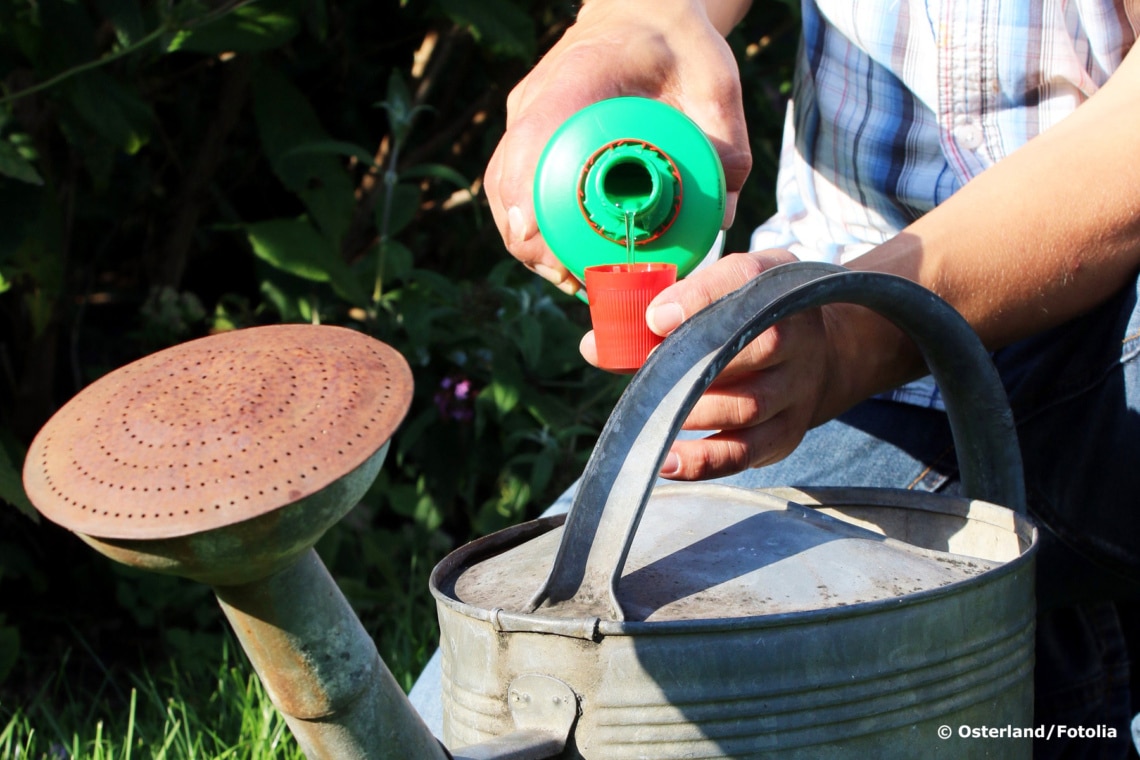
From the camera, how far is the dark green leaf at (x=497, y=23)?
187cm

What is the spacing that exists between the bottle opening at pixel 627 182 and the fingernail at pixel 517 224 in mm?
111

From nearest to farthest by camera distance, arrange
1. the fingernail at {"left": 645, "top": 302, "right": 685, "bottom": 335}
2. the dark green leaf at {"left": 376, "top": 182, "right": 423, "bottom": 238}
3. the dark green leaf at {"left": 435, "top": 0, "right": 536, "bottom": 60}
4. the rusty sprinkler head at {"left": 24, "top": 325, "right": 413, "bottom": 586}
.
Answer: the rusty sprinkler head at {"left": 24, "top": 325, "right": 413, "bottom": 586}, the fingernail at {"left": 645, "top": 302, "right": 685, "bottom": 335}, the dark green leaf at {"left": 435, "top": 0, "right": 536, "bottom": 60}, the dark green leaf at {"left": 376, "top": 182, "right": 423, "bottom": 238}

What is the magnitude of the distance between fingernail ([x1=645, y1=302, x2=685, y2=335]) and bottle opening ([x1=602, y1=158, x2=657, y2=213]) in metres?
0.14

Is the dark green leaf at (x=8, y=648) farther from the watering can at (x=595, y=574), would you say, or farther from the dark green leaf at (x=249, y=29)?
the watering can at (x=595, y=574)

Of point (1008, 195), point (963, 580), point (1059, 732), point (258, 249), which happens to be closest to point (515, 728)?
point (963, 580)

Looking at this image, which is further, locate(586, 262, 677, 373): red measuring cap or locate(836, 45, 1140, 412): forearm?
locate(836, 45, 1140, 412): forearm

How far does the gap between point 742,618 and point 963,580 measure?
0.18 metres

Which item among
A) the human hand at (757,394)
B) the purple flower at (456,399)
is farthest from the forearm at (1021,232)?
Answer: the purple flower at (456,399)

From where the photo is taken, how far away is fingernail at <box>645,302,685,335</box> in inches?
35.6

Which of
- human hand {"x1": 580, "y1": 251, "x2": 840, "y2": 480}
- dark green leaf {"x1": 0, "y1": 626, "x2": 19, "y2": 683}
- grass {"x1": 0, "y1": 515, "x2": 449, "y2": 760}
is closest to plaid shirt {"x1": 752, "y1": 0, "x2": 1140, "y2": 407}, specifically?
human hand {"x1": 580, "y1": 251, "x2": 840, "y2": 480}

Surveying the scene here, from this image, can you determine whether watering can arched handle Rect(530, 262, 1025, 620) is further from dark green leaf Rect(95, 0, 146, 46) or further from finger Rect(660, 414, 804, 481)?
dark green leaf Rect(95, 0, 146, 46)

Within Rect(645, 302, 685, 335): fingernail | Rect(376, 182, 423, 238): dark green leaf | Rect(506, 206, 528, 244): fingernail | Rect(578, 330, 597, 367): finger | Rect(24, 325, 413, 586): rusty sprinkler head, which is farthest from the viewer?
Rect(376, 182, 423, 238): dark green leaf

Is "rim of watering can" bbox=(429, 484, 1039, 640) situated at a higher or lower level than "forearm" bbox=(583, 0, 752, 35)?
lower

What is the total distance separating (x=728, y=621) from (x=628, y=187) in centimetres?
43
